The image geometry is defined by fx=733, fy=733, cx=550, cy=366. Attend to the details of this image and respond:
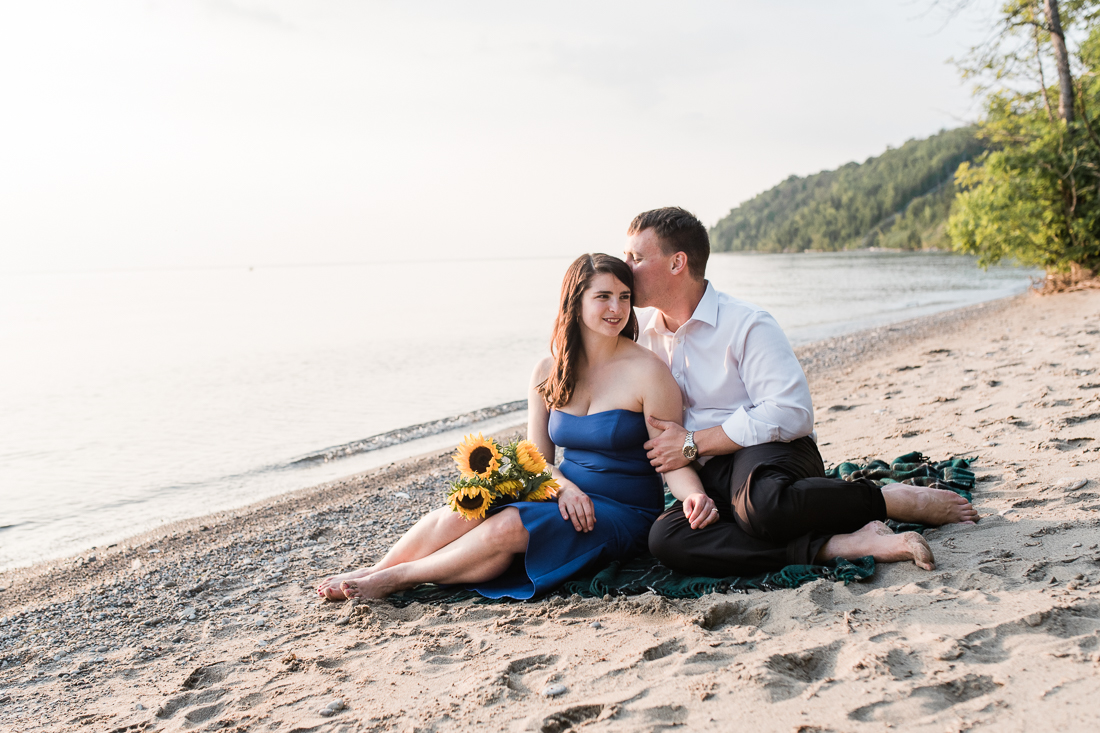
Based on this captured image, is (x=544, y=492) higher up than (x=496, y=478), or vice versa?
(x=496, y=478)

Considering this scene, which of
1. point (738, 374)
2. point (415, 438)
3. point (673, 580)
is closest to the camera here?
point (673, 580)

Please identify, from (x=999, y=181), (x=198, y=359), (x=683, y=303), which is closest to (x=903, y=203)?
(x=999, y=181)

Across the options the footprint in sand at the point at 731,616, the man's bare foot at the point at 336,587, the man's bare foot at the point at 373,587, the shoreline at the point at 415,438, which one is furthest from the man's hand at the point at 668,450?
the shoreline at the point at 415,438

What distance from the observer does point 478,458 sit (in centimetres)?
411

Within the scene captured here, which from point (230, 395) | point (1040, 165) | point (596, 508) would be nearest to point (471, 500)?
point (596, 508)

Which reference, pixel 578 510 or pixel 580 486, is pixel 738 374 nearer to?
pixel 580 486

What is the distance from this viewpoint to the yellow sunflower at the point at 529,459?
4.07 meters

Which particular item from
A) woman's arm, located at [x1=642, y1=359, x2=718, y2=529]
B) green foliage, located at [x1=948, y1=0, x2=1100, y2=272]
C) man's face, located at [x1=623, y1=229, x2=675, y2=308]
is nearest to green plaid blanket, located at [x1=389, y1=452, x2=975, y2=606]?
woman's arm, located at [x1=642, y1=359, x2=718, y2=529]

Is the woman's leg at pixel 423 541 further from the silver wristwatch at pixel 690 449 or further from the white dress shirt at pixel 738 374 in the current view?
the white dress shirt at pixel 738 374

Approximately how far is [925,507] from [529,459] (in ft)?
7.17

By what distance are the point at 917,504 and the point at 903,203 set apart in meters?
157

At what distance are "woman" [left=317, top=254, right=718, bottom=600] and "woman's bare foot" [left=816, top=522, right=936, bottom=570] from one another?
614 mm

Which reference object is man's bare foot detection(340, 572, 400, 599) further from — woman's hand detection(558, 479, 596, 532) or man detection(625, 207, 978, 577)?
man detection(625, 207, 978, 577)

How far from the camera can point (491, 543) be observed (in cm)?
400
